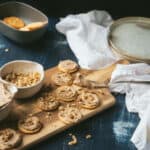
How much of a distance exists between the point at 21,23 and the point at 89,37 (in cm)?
20

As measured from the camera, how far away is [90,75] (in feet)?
3.26

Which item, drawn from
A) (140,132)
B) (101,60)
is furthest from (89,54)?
(140,132)

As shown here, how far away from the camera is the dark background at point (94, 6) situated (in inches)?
52.3

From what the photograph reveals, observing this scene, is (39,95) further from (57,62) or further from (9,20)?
(9,20)

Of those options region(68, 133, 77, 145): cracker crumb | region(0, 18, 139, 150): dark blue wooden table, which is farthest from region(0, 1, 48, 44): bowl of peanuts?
region(68, 133, 77, 145): cracker crumb

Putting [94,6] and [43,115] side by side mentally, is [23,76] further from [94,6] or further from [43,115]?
[94,6]

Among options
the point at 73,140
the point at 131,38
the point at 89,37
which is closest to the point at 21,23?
the point at 89,37

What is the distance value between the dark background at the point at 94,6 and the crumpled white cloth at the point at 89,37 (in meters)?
0.11

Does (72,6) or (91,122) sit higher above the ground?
(72,6)

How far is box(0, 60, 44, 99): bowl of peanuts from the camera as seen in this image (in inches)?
34.7

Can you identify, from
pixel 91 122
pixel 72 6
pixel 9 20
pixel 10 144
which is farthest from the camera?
pixel 72 6

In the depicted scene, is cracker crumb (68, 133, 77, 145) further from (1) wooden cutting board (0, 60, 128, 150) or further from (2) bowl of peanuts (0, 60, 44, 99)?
(2) bowl of peanuts (0, 60, 44, 99)

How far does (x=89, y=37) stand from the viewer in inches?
45.1

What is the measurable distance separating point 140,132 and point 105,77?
0.69 feet
